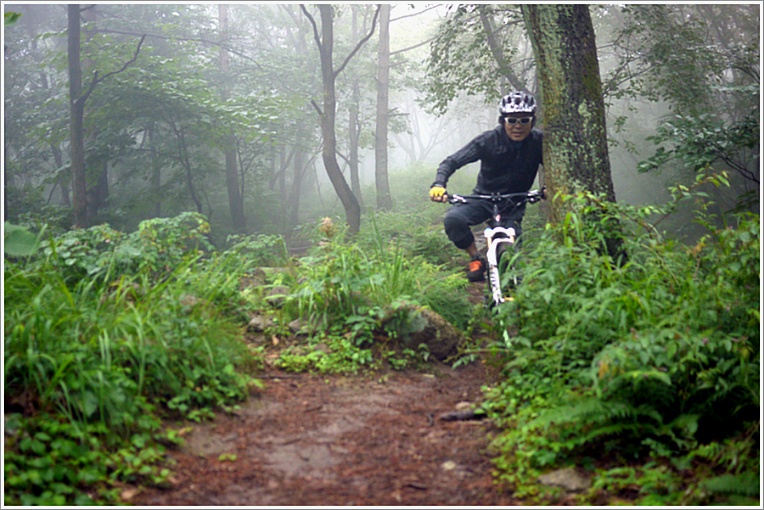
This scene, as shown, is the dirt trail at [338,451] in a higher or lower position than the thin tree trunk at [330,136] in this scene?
lower

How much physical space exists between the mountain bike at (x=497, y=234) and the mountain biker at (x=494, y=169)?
8 cm

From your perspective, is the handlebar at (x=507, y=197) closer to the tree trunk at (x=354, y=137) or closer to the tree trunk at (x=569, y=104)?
the tree trunk at (x=569, y=104)

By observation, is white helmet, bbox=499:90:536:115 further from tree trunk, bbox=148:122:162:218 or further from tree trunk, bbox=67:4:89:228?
tree trunk, bbox=148:122:162:218

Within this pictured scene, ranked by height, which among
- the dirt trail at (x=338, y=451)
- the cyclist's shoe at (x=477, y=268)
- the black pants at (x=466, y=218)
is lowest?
the dirt trail at (x=338, y=451)

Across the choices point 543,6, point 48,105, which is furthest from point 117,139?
point 543,6

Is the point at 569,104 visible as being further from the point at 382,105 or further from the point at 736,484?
the point at 382,105

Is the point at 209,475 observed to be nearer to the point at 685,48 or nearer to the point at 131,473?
the point at 131,473

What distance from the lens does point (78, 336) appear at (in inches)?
140

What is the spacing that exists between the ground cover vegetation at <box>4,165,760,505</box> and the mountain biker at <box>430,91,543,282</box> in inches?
35.4

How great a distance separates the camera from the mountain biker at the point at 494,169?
5738 mm

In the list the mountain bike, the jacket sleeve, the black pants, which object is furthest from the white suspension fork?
the jacket sleeve

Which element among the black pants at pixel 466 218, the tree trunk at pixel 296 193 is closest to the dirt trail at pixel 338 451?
the black pants at pixel 466 218

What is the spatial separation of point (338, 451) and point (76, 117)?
1052 cm

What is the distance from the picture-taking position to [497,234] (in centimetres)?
554
